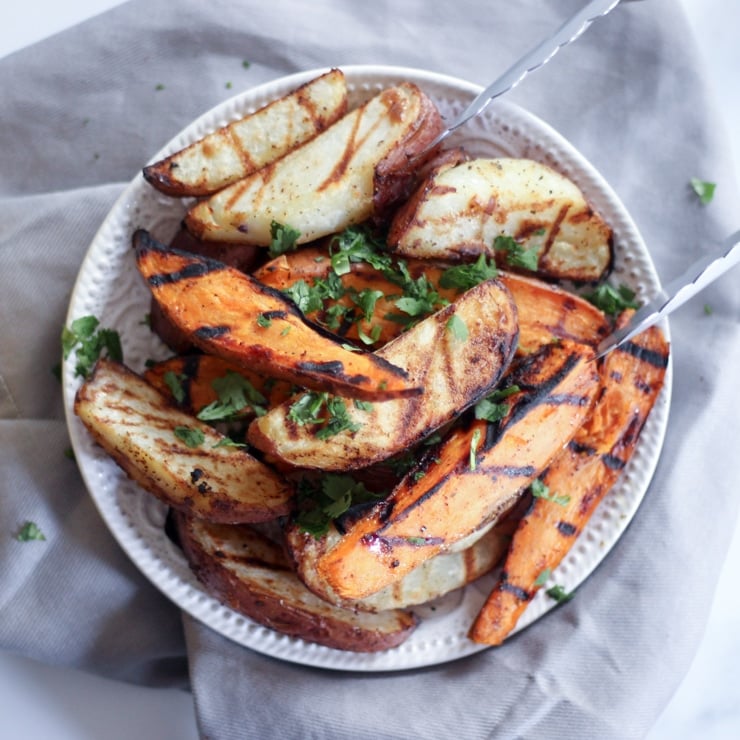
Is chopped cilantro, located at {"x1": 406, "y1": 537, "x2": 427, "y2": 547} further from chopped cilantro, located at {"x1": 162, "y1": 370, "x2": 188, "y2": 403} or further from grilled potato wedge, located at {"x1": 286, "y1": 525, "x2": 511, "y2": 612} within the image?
chopped cilantro, located at {"x1": 162, "y1": 370, "x2": 188, "y2": 403}

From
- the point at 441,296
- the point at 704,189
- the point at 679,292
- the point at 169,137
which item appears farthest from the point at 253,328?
the point at 704,189

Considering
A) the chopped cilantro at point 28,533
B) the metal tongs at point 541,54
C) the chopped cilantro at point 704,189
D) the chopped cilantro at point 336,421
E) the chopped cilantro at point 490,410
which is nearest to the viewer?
the chopped cilantro at point 336,421

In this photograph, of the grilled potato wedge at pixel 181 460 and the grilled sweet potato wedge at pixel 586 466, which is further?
the grilled sweet potato wedge at pixel 586 466

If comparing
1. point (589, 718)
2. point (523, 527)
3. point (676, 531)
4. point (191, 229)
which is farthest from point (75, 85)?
point (589, 718)

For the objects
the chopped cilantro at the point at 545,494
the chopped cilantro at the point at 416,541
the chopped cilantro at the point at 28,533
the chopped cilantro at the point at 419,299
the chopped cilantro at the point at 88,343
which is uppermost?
the chopped cilantro at the point at 419,299

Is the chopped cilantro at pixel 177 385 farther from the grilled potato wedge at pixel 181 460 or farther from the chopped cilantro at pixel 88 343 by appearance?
the chopped cilantro at pixel 88 343

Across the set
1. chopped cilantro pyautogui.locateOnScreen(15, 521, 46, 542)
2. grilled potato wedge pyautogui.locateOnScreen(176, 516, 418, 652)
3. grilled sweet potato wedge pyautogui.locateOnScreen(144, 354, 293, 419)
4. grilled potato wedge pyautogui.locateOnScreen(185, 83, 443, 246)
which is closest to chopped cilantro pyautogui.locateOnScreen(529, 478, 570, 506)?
grilled potato wedge pyautogui.locateOnScreen(176, 516, 418, 652)

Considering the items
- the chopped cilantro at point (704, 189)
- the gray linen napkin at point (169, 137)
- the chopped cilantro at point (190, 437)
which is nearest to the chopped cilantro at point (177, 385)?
the chopped cilantro at point (190, 437)

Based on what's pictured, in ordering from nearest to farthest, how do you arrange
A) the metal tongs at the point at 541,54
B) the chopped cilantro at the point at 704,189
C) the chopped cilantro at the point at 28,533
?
1. the metal tongs at the point at 541,54
2. the chopped cilantro at the point at 28,533
3. the chopped cilantro at the point at 704,189
